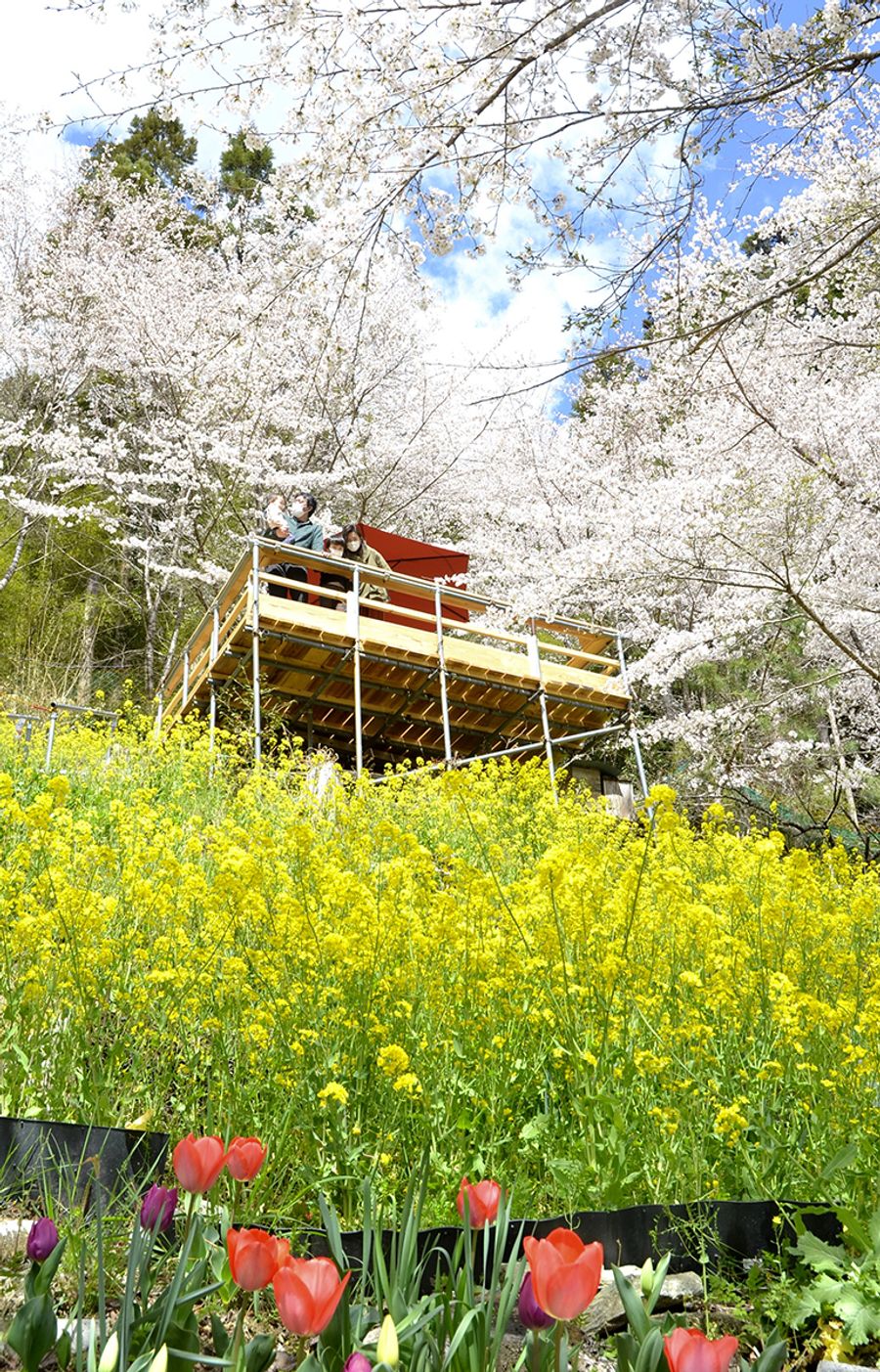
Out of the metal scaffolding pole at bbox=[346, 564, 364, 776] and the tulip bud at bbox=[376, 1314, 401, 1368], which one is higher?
the metal scaffolding pole at bbox=[346, 564, 364, 776]

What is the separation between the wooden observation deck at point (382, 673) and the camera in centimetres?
977

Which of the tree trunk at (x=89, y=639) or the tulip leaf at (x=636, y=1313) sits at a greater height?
the tree trunk at (x=89, y=639)

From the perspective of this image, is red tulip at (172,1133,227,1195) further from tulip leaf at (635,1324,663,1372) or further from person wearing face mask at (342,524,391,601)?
person wearing face mask at (342,524,391,601)

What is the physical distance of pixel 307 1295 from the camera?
1.06 meters

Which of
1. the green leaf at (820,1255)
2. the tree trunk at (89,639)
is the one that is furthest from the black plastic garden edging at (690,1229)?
the tree trunk at (89,639)

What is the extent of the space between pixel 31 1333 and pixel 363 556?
10.1 metres

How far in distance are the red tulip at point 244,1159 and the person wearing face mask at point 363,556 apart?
364 inches

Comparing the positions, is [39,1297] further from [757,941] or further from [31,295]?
[31,295]

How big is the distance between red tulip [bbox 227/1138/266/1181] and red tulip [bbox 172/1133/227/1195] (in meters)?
0.03

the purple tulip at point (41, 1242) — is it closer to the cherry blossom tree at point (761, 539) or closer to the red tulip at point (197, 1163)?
the red tulip at point (197, 1163)

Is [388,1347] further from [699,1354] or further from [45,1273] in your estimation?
[45,1273]

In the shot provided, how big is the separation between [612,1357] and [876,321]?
20.3 ft

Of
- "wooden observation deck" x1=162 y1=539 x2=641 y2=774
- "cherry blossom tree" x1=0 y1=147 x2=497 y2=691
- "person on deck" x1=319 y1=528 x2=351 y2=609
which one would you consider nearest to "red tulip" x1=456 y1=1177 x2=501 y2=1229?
"wooden observation deck" x1=162 y1=539 x2=641 y2=774

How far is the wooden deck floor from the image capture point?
9.87m
